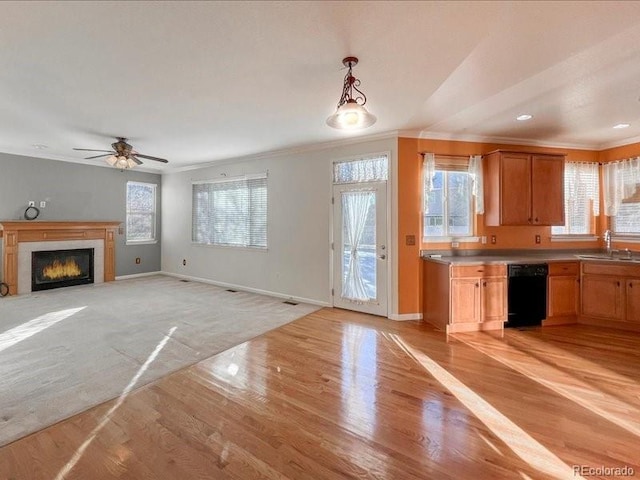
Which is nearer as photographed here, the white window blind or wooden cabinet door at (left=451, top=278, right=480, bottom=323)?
wooden cabinet door at (left=451, top=278, right=480, bottom=323)

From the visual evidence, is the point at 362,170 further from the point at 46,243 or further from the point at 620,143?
the point at 46,243

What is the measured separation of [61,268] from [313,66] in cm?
686

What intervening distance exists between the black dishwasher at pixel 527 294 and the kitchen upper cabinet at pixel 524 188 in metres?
0.70

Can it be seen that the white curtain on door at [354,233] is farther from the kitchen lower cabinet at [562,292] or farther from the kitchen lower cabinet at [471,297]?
the kitchen lower cabinet at [562,292]

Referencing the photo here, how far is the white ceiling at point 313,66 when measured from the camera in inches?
73.2

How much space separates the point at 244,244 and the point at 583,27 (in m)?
5.50

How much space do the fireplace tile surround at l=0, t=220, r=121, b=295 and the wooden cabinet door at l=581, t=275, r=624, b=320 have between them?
8.87 m

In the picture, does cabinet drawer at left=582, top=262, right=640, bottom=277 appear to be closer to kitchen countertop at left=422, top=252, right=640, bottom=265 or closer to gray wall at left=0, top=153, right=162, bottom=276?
kitchen countertop at left=422, top=252, right=640, bottom=265

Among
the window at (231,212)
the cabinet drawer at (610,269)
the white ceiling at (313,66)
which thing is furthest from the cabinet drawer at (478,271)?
the window at (231,212)

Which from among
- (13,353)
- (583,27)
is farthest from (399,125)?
(13,353)

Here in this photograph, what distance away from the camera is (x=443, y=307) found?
383 centimetres

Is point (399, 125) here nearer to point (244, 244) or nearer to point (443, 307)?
point (443, 307)

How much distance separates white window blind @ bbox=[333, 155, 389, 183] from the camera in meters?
4.37

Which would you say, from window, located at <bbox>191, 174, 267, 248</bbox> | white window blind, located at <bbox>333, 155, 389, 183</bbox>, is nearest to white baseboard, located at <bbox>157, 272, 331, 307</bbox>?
window, located at <bbox>191, 174, 267, 248</bbox>
